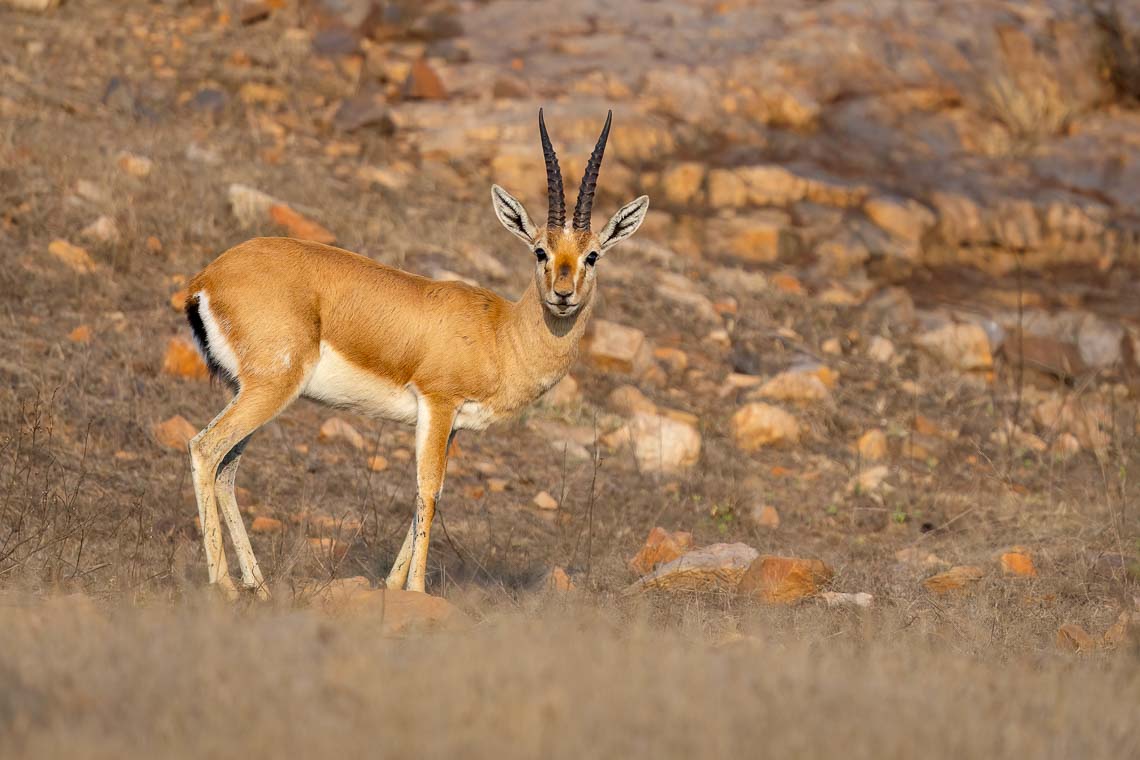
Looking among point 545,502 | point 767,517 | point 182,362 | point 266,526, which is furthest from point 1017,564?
point 182,362

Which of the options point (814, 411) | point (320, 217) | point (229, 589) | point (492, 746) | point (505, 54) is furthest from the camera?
point (505, 54)

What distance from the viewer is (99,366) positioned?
1045 centimetres

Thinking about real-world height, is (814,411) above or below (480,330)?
below

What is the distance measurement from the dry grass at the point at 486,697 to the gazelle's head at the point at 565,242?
3235mm

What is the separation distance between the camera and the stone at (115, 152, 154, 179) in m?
13.9

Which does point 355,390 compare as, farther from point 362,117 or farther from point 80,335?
point 362,117

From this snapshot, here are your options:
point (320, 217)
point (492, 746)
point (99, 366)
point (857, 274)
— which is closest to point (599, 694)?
point (492, 746)

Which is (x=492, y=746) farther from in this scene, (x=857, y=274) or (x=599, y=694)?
(x=857, y=274)

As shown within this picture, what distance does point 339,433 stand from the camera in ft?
35.0

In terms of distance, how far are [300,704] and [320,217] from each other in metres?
11.1

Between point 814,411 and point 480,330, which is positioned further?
point 814,411

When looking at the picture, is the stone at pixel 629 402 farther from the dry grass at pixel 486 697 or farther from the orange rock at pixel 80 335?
the dry grass at pixel 486 697

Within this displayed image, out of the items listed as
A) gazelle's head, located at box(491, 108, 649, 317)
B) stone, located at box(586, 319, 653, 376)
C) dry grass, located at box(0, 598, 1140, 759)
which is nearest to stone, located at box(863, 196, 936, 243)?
stone, located at box(586, 319, 653, 376)

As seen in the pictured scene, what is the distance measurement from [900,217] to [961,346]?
3.40 metres
